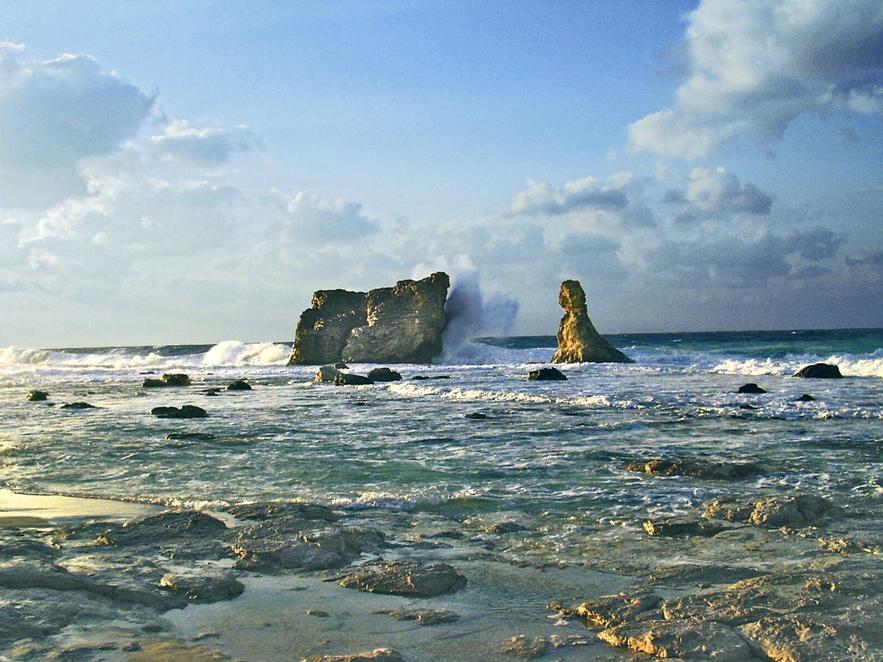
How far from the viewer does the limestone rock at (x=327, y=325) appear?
67.2 metres

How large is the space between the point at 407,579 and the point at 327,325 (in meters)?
63.6

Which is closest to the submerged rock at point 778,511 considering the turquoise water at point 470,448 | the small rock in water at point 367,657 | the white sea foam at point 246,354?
the turquoise water at point 470,448

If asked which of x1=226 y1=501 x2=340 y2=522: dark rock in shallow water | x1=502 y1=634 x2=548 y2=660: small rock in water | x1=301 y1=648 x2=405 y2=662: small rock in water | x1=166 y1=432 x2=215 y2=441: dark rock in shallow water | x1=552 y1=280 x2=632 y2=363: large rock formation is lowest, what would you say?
x1=166 y1=432 x2=215 y2=441: dark rock in shallow water

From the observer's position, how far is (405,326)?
64000mm

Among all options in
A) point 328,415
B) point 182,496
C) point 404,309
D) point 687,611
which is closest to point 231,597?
point 687,611

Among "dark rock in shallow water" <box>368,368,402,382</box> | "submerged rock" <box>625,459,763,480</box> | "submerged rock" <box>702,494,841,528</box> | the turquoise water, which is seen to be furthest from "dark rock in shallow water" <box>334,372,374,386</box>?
"submerged rock" <box>702,494,841,528</box>

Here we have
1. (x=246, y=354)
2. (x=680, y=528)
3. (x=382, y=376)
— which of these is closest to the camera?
Answer: (x=680, y=528)

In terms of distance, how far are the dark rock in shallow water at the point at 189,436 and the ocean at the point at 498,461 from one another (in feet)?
0.74

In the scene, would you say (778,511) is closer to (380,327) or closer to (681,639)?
(681,639)

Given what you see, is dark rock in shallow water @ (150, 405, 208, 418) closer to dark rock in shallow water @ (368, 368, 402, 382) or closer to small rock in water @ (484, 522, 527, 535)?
small rock in water @ (484, 522, 527, 535)

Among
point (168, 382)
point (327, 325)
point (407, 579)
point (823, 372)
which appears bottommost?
point (823, 372)

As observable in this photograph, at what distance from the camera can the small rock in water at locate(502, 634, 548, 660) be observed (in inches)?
160

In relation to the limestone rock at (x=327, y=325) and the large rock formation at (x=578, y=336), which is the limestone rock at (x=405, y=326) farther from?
the large rock formation at (x=578, y=336)

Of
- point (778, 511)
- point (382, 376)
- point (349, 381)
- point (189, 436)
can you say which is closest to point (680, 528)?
point (778, 511)
